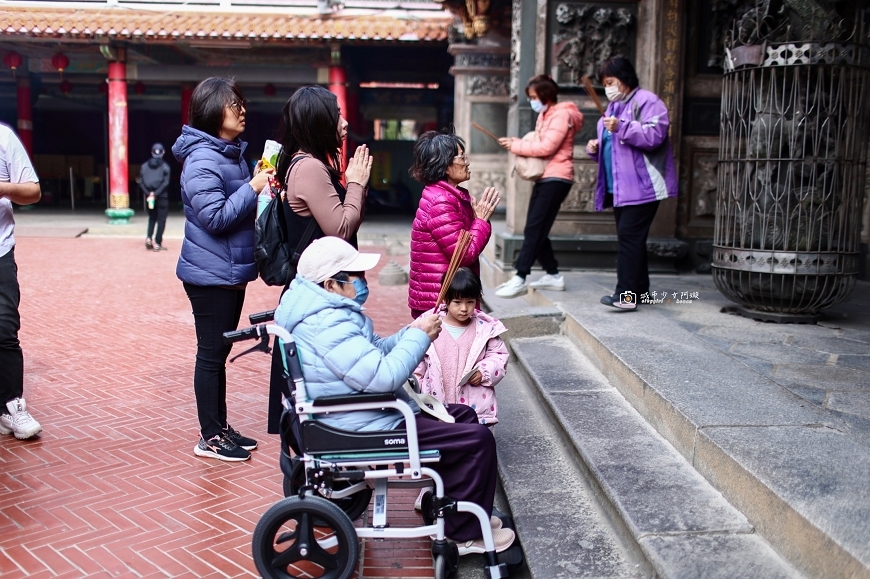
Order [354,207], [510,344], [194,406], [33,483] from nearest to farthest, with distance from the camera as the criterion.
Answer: [354,207]
[33,483]
[194,406]
[510,344]

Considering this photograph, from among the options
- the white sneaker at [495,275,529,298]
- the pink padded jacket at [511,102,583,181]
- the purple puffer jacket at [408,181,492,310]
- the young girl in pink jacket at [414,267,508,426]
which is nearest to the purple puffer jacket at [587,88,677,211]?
the pink padded jacket at [511,102,583,181]

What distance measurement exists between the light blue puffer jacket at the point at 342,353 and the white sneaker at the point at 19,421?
2167 mm

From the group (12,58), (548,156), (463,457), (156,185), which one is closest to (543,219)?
(548,156)

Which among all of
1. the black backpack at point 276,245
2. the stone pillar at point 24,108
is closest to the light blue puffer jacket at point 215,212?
the black backpack at point 276,245

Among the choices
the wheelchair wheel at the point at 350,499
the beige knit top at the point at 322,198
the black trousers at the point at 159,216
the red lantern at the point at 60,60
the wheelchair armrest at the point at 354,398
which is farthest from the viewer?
the red lantern at the point at 60,60

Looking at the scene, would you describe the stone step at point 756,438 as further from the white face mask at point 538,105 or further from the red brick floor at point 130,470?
the white face mask at point 538,105

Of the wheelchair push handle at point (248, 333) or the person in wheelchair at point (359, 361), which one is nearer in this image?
the person in wheelchair at point (359, 361)

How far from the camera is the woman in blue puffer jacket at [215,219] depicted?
3.75 metres

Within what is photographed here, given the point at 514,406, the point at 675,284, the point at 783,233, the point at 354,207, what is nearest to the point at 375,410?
the point at 354,207

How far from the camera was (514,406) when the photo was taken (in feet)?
14.9

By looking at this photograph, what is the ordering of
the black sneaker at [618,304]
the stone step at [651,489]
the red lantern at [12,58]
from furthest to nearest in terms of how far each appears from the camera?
the red lantern at [12,58]
the black sneaker at [618,304]
the stone step at [651,489]

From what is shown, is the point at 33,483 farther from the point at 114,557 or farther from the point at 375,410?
the point at 375,410

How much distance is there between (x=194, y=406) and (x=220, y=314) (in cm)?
128

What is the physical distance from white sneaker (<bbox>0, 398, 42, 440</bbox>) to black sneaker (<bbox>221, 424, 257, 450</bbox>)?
105 cm
